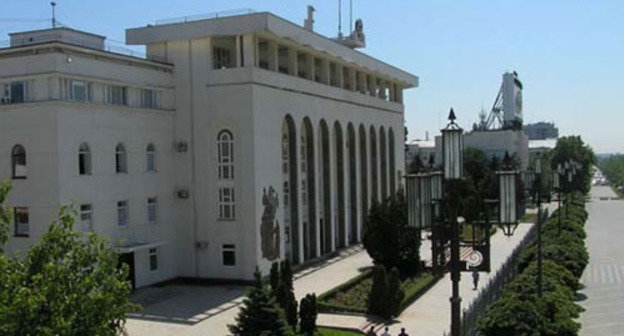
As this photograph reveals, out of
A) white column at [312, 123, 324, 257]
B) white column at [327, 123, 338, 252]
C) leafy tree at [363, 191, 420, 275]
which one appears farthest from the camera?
white column at [327, 123, 338, 252]

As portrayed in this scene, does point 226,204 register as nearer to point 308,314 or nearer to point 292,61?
point 292,61

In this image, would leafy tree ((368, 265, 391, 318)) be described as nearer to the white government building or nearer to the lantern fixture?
the white government building

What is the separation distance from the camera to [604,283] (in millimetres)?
34594

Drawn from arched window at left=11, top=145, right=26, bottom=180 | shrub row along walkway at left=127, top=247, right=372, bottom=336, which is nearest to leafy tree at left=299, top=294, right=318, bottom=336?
shrub row along walkway at left=127, top=247, right=372, bottom=336

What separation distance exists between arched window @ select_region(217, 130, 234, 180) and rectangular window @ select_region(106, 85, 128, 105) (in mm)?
4452

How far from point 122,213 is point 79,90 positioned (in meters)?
5.45

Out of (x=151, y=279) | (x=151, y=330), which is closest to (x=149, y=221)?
(x=151, y=279)

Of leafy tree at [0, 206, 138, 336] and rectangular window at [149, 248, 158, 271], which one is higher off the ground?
leafy tree at [0, 206, 138, 336]

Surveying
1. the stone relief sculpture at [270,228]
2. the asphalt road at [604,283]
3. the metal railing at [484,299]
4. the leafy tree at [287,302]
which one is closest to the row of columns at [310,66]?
the stone relief sculpture at [270,228]

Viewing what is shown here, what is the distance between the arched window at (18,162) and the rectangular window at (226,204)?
27.3 ft

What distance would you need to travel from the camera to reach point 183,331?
922 inches

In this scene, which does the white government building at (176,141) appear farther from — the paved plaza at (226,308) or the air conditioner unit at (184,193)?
the paved plaza at (226,308)

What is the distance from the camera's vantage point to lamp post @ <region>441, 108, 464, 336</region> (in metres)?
10.6

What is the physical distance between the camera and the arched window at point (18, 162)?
2680 cm
